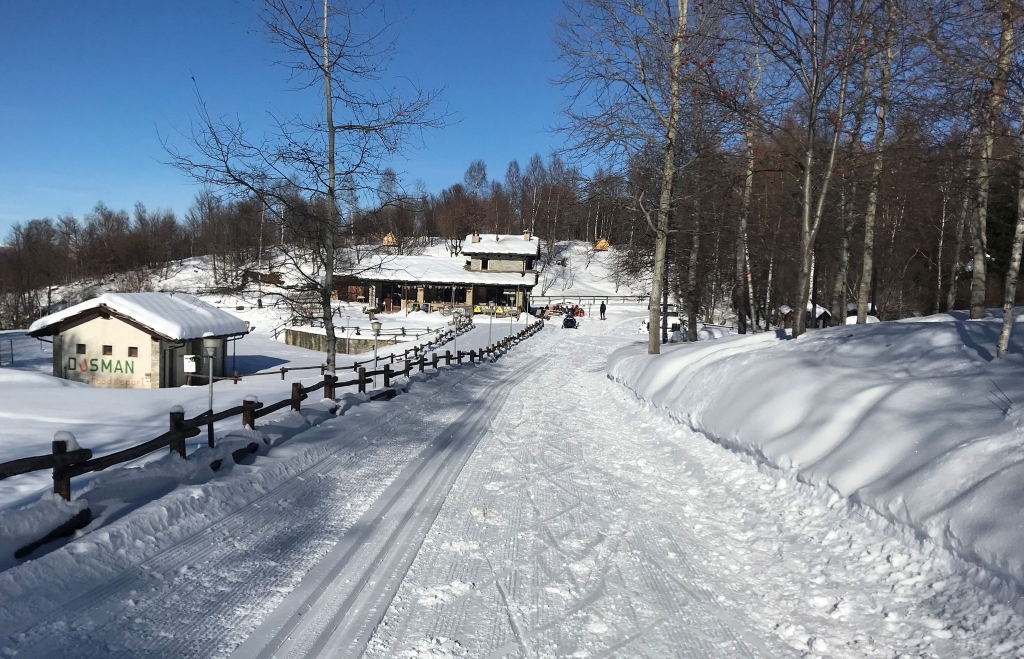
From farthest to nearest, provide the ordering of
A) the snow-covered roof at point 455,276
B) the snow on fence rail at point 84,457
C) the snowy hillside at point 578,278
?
1. the snowy hillside at point 578,278
2. the snow-covered roof at point 455,276
3. the snow on fence rail at point 84,457

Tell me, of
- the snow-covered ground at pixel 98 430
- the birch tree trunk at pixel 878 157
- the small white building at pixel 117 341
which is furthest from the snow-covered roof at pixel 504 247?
the birch tree trunk at pixel 878 157

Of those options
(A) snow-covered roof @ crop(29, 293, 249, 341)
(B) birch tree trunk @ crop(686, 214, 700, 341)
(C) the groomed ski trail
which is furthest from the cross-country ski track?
(A) snow-covered roof @ crop(29, 293, 249, 341)

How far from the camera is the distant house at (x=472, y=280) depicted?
5656cm

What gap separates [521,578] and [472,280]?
52.3m

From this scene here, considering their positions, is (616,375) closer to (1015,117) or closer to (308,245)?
(308,245)

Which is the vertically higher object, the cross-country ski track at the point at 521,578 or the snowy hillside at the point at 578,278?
the snowy hillside at the point at 578,278

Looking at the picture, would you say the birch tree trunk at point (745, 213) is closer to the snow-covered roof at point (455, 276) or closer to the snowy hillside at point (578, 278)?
the snow-covered roof at point (455, 276)

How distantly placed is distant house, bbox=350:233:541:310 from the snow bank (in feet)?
149

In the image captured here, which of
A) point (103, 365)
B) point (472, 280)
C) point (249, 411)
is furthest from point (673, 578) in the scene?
point (472, 280)

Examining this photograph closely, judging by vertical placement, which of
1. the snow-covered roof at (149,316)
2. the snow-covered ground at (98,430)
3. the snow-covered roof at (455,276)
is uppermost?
the snow-covered roof at (455,276)

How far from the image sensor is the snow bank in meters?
4.60

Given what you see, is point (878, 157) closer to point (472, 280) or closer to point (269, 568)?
point (269, 568)

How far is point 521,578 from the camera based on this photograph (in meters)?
4.83

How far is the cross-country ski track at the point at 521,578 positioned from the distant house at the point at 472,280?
4763 cm
